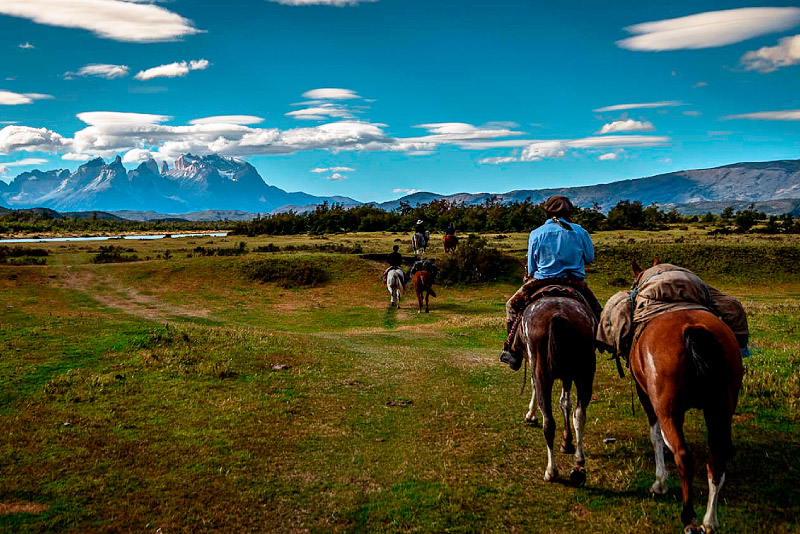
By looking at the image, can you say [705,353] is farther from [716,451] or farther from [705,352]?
[716,451]

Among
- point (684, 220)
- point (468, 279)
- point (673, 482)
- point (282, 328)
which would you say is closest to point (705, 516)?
point (673, 482)

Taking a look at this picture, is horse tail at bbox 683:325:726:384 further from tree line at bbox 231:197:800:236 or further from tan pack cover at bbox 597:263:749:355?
tree line at bbox 231:197:800:236

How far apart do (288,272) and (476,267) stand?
15.3 m

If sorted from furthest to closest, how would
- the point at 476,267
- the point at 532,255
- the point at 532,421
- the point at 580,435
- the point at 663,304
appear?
1. the point at 476,267
2. the point at 532,421
3. the point at 532,255
4. the point at 580,435
5. the point at 663,304

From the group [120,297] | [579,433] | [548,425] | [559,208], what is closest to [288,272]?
[120,297]

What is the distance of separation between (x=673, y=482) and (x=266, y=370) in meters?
10.6

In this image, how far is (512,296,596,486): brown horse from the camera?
7.85 m

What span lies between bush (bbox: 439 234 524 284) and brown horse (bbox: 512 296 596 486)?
35296 mm

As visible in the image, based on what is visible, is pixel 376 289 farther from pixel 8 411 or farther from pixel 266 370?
pixel 8 411

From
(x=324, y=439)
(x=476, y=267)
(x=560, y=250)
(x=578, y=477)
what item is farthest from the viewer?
(x=476, y=267)

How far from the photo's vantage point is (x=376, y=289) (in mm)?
39750

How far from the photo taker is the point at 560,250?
916 centimetres

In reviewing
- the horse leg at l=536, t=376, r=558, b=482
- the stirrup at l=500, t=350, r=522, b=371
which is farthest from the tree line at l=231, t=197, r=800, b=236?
the horse leg at l=536, t=376, r=558, b=482

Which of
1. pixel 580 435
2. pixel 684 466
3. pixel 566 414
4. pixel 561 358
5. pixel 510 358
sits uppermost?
pixel 561 358
